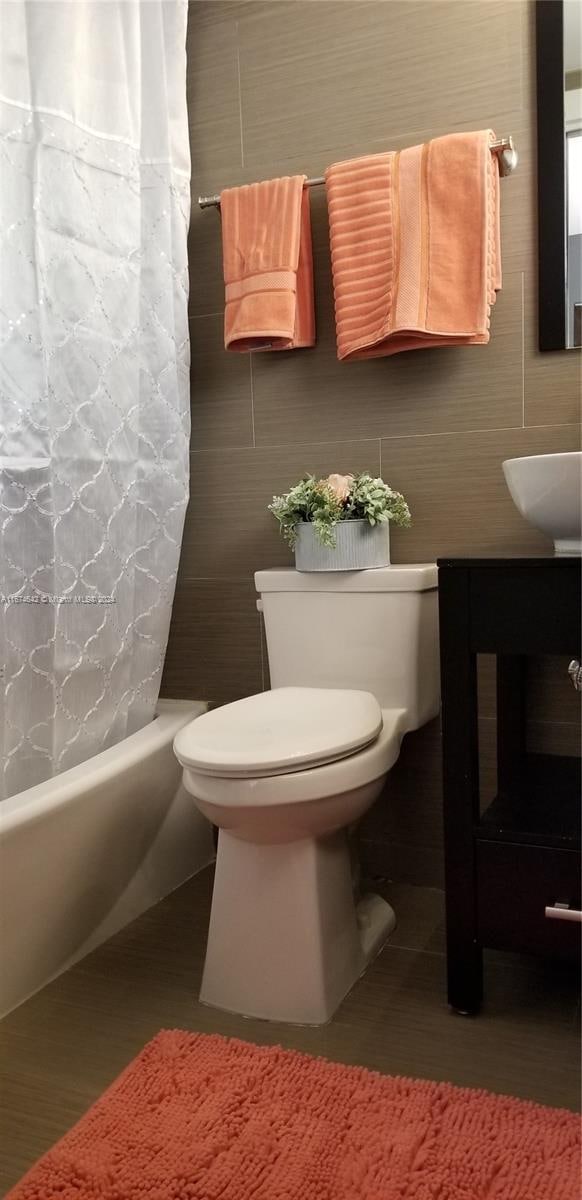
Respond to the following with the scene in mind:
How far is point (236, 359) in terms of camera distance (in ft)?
7.24

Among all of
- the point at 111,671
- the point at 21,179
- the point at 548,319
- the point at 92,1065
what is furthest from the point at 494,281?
the point at 92,1065

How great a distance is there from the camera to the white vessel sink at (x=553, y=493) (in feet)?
4.72

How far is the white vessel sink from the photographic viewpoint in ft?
4.72

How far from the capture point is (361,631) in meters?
1.90

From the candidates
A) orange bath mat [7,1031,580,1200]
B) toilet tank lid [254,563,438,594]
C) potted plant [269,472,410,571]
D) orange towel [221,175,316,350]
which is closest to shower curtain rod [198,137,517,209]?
orange towel [221,175,316,350]

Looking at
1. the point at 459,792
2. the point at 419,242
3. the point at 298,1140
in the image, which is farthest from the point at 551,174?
the point at 298,1140

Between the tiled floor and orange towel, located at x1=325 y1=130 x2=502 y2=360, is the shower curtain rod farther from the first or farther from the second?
the tiled floor

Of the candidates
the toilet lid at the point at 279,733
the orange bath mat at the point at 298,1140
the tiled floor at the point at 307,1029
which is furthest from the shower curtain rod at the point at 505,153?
the orange bath mat at the point at 298,1140

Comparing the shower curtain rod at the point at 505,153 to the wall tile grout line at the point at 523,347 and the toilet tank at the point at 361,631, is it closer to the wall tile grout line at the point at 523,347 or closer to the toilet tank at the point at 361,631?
the wall tile grout line at the point at 523,347

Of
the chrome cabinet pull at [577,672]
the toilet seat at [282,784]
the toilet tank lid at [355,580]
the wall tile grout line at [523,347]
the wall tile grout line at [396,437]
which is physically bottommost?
the toilet seat at [282,784]

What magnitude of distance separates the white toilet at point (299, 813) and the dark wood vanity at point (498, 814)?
17 cm

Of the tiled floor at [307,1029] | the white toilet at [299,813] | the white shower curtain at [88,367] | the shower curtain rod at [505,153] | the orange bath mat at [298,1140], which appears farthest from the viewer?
the shower curtain rod at [505,153]

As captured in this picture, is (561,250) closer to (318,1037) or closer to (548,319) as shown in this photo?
(548,319)

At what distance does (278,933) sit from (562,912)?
464 millimetres
